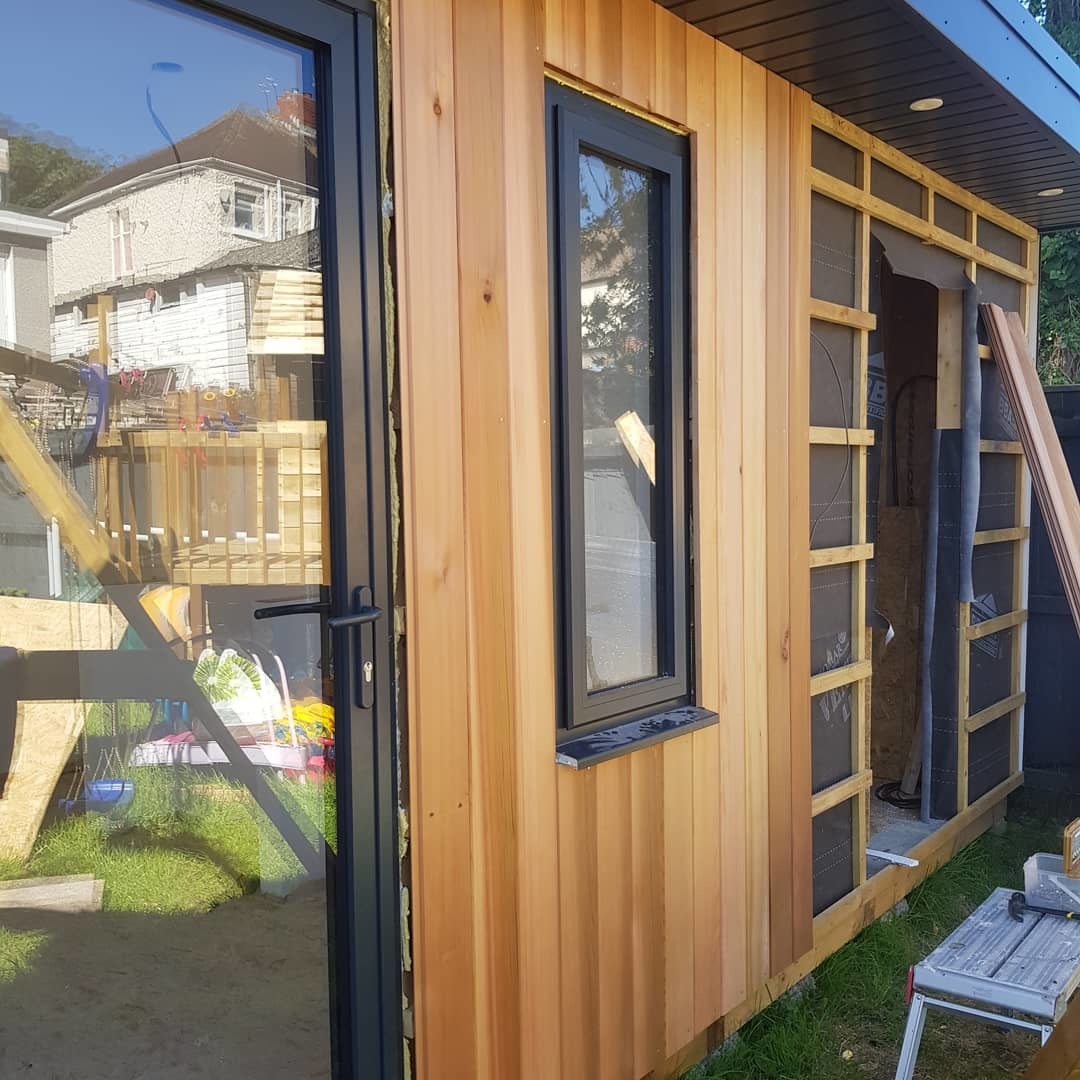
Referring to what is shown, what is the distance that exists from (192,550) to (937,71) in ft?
8.36

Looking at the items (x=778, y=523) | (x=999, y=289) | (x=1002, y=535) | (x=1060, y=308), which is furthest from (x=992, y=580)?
(x=1060, y=308)

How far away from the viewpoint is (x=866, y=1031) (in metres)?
3.10

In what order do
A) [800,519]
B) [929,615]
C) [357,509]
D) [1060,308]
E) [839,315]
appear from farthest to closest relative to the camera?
[1060,308], [929,615], [839,315], [800,519], [357,509]

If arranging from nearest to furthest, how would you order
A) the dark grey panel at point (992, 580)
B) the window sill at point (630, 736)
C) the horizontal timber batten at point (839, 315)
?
the window sill at point (630, 736) → the horizontal timber batten at point (839, 315) → the dark grey panel at point (992, 580)

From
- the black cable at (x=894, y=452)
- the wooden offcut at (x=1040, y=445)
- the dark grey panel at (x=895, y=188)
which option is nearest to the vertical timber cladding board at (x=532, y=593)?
the dark grey panel at (x=895, y=188)

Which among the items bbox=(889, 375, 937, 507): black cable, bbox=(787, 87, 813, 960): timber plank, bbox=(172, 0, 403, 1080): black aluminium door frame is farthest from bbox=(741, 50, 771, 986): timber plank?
bbox=(889, 375, 937, 507): black cable

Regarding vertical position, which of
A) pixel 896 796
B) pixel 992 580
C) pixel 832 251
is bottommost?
pixel 896 796

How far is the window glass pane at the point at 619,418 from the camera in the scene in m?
2.47

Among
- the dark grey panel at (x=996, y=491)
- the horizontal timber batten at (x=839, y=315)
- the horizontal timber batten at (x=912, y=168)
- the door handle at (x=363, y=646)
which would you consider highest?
the horizontal timber batten at (x=912, y=168)

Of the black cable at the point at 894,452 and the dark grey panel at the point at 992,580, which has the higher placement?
the black cable at the point at 894,452

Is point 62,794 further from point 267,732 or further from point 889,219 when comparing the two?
point 889,219

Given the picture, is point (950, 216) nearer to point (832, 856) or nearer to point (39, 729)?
point (832, 856)

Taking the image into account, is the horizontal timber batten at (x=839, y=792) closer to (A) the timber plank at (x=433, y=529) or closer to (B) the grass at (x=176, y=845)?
(A) the timber plank at (x=433, y=529)

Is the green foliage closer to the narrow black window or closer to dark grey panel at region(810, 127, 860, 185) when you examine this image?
the narrow black window
